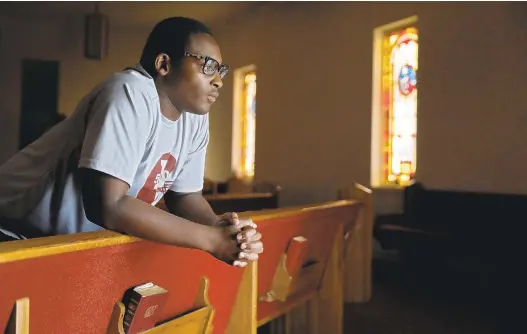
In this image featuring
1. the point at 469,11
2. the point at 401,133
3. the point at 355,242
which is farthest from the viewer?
the point at 401,133

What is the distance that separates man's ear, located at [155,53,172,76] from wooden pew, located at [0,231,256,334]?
394mm

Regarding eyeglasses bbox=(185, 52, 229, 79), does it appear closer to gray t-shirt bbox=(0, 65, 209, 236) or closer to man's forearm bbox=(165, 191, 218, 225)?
gray t-shirt bbox=(0, 65, 209, 236)

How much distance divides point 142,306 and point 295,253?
83 cm

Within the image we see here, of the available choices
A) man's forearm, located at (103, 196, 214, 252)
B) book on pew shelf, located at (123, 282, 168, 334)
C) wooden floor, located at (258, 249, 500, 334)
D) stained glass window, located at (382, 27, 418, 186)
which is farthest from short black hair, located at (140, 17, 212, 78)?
stained glass window, located at (382, 27, 418, 186)

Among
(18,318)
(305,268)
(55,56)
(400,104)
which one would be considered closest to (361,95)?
(400,104)

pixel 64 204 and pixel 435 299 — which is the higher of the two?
pixel 64 204

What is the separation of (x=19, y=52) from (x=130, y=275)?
25.2 feet

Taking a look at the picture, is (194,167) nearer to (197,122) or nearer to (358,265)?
(197,122)

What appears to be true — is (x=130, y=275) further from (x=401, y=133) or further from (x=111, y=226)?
(x=401, y=133)

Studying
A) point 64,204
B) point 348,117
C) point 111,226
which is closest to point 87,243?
point 111,226

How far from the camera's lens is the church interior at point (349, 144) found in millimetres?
1889

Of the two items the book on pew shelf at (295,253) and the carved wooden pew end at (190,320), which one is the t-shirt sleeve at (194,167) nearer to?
the carved wooden pew end at (190,320)

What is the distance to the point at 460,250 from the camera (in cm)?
342

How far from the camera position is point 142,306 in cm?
95
